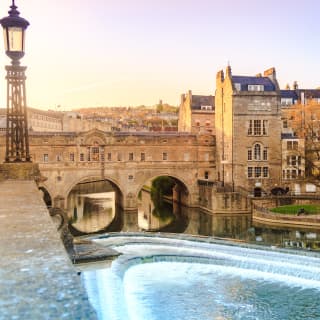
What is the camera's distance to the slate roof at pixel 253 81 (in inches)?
1981

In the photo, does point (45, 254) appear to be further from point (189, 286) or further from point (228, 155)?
point (228, 155)

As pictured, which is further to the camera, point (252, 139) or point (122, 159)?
point (252, 139)

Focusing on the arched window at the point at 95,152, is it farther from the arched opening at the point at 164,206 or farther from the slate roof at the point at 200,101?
the slate roof at the point at 200,101

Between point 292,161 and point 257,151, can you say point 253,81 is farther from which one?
point 292,161

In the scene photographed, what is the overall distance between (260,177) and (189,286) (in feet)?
113

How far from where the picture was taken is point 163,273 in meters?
17.0

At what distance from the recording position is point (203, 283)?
16.1 m

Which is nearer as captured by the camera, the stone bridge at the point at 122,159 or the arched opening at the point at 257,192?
the stone bridge at the point at 122,159

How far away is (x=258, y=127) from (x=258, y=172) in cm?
481

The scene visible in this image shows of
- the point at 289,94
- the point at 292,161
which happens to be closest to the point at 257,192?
the point at 292,161

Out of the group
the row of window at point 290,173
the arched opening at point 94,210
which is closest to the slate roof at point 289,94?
the row of window at point 290,173

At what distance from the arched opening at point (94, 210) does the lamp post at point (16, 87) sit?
87.7 feet

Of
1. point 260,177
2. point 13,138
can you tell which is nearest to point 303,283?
point 13,138

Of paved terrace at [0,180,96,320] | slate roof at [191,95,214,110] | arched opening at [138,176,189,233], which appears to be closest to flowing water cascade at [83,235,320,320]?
paved terrace at [0,180,96,320]
